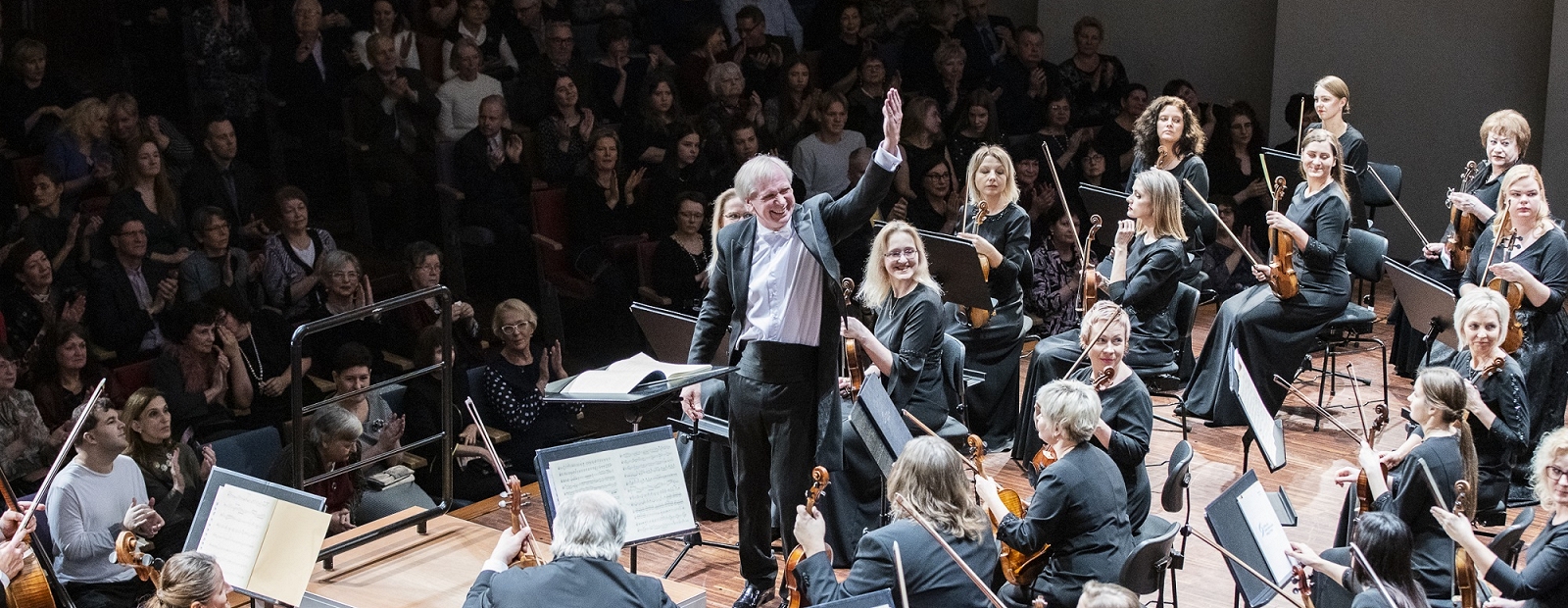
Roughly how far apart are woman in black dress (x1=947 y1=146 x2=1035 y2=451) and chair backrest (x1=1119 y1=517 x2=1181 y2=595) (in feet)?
7.83

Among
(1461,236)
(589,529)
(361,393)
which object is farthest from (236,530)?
(1461,236)

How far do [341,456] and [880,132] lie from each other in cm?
405

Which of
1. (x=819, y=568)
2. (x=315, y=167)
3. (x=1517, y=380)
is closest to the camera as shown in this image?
(x=819, y=568)

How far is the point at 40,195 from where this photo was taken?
20.1 feet

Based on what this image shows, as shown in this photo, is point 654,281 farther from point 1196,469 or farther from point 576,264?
point 1196,469

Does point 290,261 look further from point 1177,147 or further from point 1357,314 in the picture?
point 1357,314

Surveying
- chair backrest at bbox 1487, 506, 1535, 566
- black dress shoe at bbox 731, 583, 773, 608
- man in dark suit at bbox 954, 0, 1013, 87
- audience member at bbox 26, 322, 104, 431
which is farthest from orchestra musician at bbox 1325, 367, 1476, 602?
man in dark suit at bbox 954, 0, 1013, 87

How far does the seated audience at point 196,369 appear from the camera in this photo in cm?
595

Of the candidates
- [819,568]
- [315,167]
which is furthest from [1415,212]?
[819,568]

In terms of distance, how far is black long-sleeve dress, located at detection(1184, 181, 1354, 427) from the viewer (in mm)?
6770

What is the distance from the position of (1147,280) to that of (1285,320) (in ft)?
2.46

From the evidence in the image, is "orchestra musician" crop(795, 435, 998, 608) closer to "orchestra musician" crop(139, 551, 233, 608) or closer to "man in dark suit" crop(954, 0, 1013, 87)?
"orchestra musician" crop(139, 551, 233, 608)

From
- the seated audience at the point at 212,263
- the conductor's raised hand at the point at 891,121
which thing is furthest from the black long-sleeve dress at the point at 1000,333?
the seated audience at the point at 212,263

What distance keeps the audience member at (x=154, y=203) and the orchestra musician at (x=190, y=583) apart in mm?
2626
